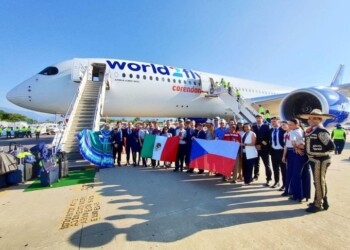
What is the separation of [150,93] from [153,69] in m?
1.65

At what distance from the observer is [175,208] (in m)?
3.85

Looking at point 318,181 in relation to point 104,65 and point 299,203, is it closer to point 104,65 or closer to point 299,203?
point 299,203

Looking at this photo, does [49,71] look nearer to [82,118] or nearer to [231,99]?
[82,118]

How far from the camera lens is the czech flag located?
18.0 feet

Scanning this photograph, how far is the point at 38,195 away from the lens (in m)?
4.77

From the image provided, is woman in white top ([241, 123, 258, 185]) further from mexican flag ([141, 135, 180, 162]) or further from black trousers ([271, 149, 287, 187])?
mexican flag ([141, 135, 180, 162])

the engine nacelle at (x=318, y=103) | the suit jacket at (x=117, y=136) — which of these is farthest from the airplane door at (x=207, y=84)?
Result: the suit jacket at (x=117, y=136)

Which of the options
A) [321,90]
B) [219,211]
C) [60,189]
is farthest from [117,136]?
[321,90]

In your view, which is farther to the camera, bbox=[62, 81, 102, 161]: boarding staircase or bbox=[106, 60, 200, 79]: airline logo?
bbox=[106, 60, 200, 79]: airline logo

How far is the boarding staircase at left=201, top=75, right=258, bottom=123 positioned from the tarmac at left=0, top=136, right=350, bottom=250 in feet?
27.6

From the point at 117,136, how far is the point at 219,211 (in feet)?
17.1

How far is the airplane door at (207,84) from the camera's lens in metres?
14.5

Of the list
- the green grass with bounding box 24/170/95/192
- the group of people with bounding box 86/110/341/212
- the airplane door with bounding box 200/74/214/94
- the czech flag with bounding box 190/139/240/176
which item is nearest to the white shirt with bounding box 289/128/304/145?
the group of people with bounding box 86/110/341/212

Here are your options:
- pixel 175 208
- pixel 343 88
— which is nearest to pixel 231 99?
pixel 343 88
